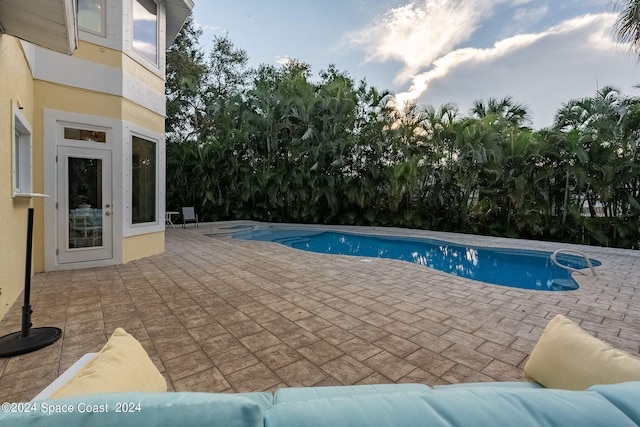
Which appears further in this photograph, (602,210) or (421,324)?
(602,210)

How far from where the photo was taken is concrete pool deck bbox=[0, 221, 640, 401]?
2.43m

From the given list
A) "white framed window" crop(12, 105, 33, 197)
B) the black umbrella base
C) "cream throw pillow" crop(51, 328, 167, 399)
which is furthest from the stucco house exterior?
"cream throw pillow" crop(51, 328, 167, 399)

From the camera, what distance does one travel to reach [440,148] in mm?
11523

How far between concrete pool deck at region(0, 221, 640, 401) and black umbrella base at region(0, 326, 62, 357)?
74 millimetres

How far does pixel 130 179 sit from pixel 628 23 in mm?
12364

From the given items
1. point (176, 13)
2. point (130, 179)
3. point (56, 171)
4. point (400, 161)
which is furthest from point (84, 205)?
point (400, 161)

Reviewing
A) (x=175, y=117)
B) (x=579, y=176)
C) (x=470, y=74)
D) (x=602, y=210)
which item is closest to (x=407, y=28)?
(x=470, y=74)

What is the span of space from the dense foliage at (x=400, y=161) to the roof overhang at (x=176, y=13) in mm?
5116

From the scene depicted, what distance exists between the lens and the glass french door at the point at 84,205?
5281 mm

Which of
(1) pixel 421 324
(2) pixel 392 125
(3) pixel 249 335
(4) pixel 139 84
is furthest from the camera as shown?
(2) pixel 392 125

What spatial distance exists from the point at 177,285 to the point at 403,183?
29.9ft

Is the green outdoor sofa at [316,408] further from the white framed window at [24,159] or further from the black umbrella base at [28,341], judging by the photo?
the white framed window at [24,159]

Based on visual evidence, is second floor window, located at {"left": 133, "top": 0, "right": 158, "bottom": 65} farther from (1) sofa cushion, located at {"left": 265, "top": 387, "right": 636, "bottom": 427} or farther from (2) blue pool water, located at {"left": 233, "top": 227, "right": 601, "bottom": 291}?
(1) sofa cushion, located at {"left": 265, "top": 387, "right": 636, "bottom": 427}

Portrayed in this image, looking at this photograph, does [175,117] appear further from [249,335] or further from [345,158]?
[249,335]
